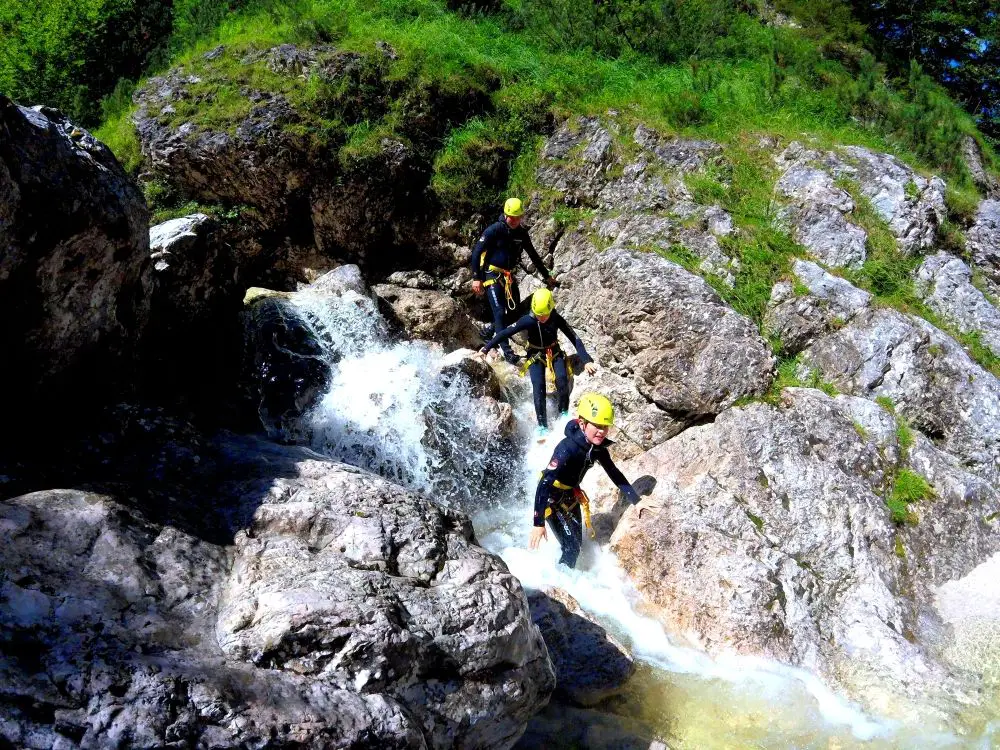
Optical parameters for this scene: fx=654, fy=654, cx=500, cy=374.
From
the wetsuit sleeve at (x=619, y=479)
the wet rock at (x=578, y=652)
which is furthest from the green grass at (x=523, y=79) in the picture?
the wet rock at (x=578, y=652)

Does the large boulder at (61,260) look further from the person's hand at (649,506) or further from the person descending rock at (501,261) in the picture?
the person descending rock at (501,261)

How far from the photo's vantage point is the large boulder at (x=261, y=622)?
2.79 meters

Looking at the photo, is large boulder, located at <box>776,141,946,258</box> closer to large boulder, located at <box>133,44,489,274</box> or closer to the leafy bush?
large boulder, located at <box>133,44,489,274</box>

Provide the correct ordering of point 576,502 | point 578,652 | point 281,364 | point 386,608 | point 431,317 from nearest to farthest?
point 386,608 → point 578,652 → point 576,502 → point 281,364 → point 431,317

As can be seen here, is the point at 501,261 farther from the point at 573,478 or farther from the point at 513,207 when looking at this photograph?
the point at 573,478

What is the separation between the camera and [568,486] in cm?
686

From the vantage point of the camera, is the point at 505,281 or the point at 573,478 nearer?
the point at 573,478

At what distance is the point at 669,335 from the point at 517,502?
2.99 meters

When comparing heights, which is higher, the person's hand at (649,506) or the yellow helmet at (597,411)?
the yellow helmet at (597,411)

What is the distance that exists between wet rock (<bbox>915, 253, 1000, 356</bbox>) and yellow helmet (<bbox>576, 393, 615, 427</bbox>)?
18.7 ft

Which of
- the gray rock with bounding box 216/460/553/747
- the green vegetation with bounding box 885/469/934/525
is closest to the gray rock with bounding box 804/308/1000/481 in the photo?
the green vegetation with bounding box 885/469/934/525

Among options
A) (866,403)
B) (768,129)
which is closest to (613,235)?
(768,129)

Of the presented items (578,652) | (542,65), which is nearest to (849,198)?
(542,65)

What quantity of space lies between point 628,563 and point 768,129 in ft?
27.7
